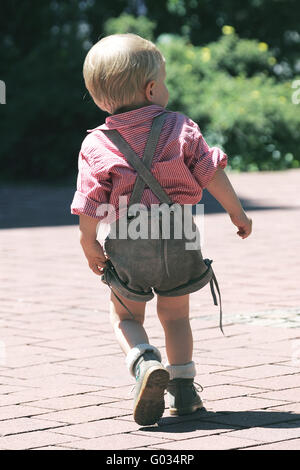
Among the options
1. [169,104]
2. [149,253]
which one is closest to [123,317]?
[149,253]

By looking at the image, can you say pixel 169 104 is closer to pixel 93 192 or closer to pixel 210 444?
pixel 93 192

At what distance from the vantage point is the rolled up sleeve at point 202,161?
3.15m

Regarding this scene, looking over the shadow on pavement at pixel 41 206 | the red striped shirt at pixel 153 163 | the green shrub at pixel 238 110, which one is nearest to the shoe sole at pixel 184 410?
the red striped shirt at pixel 153 163

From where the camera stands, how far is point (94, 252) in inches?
127

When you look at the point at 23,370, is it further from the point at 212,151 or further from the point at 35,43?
the point at 35,43

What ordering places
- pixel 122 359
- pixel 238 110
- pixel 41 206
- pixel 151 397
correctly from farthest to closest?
1. pixel 238 110
2. pixel 41 206
3. pixel 122 359
4. pixel 151 397

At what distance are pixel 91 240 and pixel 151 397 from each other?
584 millimetres

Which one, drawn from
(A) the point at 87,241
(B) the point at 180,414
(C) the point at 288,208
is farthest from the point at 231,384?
(C) the point at 288,208

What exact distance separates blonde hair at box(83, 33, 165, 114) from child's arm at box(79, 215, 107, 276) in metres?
0.42

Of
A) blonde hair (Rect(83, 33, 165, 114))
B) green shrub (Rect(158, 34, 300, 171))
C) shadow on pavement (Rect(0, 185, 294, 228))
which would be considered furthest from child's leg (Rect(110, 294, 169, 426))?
green shrub (Rect(158, 34, 300, 171))

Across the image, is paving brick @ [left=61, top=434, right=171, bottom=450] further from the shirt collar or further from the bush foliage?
the bush foliage

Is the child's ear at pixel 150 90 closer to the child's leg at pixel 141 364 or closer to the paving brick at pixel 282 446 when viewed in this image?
the child's leg at pixel 141 364

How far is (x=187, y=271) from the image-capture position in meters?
3.20

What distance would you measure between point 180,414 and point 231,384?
0.41 m
